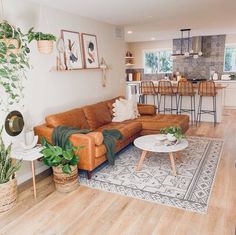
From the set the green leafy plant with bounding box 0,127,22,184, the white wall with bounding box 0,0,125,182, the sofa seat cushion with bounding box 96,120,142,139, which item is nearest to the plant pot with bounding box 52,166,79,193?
the green leafy plant with bounding box 0,127,22,184

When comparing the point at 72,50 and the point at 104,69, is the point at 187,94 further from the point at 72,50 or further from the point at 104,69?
the point at 72,50

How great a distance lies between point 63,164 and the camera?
9.53 feet

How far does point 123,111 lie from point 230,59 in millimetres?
5447

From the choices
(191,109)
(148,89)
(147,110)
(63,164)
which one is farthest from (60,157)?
(191,109)

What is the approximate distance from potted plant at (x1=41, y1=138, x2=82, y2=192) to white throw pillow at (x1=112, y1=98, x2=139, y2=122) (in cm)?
186

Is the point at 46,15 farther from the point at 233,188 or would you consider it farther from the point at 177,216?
the point at 233,188

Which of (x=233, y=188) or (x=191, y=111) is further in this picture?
(x=191, y=111)

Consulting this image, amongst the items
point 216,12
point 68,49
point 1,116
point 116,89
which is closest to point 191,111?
point 116,89

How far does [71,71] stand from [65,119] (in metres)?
1.00

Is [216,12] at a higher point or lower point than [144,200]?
higher

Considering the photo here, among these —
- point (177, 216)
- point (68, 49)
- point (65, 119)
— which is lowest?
point (177, 216)

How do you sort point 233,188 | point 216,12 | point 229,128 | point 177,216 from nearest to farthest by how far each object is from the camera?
point 177,216 < point 233,188 < point 216,12 < point 229,128

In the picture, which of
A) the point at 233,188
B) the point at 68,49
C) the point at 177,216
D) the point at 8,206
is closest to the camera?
the point at 177,216

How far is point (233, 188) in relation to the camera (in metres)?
2.91
